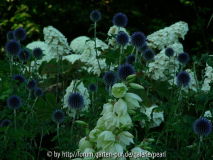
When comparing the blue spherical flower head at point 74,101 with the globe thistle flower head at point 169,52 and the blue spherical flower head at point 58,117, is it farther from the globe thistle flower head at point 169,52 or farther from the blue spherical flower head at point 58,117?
the globe thistle flower head at point 169,52

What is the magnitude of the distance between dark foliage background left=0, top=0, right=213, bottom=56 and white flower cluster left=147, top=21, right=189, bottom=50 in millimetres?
4021

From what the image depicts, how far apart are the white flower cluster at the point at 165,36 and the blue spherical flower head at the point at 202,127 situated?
197cm

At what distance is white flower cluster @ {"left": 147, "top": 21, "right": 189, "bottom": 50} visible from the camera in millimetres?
4086

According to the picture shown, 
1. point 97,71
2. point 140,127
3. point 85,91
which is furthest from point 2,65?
point 140,127

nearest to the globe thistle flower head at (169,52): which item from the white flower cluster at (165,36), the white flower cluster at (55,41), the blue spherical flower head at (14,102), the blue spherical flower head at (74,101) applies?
the white flower cluster at (165,36)

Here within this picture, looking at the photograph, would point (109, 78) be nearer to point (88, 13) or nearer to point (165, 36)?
point (165, 36)

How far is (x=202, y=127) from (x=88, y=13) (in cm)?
640

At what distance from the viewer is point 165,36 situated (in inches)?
161

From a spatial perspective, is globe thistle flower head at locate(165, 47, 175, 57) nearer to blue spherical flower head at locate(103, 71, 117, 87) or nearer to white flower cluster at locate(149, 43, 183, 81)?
white flower cluster at locate(149, 43, 183, 81)

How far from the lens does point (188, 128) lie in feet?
7.50

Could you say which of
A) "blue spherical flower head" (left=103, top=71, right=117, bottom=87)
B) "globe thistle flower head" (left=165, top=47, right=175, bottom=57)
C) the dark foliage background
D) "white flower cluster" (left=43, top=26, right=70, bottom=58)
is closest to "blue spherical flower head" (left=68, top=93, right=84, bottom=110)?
"blue spherical flower head" (left=103, top=71, right=117, bottom=87)

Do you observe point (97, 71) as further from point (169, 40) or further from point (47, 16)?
point (47, 16)

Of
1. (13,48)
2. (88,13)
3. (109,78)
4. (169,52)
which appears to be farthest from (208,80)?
(88,13)

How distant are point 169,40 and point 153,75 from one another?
46 cm
